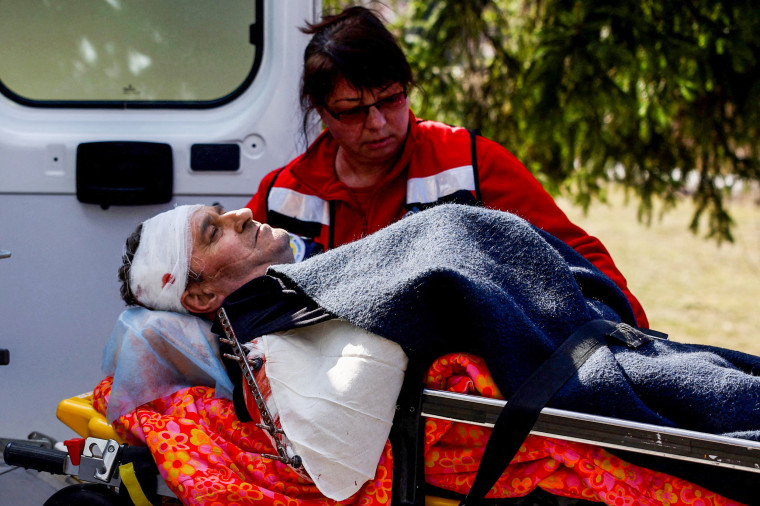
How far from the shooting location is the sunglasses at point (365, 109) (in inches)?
93.9

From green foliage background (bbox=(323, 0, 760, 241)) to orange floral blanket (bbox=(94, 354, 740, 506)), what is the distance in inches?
72.7

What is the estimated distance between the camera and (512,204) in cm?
239

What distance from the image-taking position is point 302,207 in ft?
8.44

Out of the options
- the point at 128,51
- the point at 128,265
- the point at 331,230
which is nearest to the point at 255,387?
the point at 128,265

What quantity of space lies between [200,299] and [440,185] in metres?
0.84

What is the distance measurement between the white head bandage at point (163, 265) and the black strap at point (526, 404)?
0.91 meters

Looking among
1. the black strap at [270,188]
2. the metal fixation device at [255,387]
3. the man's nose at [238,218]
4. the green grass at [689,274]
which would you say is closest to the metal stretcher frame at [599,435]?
the metal fixation device at [255,387]

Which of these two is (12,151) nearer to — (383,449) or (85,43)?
(85,43)

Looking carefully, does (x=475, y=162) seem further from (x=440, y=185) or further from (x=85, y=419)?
(x=85, y=419)

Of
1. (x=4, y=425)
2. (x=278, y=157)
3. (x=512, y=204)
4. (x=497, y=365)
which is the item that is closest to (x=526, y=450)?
(x=497, y=365)

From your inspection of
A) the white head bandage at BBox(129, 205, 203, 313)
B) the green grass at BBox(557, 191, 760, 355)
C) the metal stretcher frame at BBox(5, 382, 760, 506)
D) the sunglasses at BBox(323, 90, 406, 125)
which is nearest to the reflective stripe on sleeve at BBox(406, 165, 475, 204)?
the sunglasses at BBox(323, 90, 406, 125)

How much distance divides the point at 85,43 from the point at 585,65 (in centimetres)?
202

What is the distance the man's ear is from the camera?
2.02 meters

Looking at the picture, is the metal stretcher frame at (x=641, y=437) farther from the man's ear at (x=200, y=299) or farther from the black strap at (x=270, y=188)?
the black strap at (x=270, y=188)
